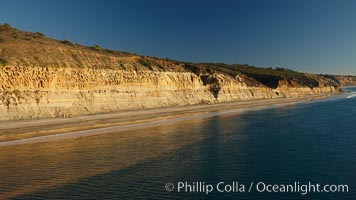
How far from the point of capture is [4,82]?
108ft

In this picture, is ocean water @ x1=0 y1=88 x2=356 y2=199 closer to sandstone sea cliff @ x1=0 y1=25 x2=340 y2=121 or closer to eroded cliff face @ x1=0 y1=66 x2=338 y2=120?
eroded cliff face @ x1=0 y1=66 x2=338 y2=120

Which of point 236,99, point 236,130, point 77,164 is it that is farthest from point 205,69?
point 77,164

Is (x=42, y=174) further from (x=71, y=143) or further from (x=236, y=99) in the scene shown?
(x=236, y=99)

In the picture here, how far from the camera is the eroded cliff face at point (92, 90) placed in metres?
33.5

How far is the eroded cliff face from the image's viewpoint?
33.5 meters

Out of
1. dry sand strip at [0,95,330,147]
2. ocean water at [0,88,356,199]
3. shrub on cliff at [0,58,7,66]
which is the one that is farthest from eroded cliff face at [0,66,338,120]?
ocean water at [0,88,356,199]

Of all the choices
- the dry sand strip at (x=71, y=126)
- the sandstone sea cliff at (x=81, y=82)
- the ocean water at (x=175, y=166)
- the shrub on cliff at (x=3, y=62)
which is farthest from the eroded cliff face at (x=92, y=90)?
the ocean water at (x=175, y=166)

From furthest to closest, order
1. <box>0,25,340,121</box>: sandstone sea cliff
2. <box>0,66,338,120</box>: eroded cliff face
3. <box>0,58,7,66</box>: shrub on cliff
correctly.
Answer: <box>0,25,340,121</box>: sandstone sea cliff
<box>0,58,7,66</box>: shrub on cliff
<box>0,66,338,120</box>: eroded cliff face

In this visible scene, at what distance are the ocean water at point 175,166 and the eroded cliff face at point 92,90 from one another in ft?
37.4

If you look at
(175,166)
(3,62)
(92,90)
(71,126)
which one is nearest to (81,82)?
(92,90)

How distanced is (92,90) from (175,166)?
1087 inches

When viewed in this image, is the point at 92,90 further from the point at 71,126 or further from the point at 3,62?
the point at 71,126

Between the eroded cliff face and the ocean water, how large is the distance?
11406 mm

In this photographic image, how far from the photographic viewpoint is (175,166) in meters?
16.1
